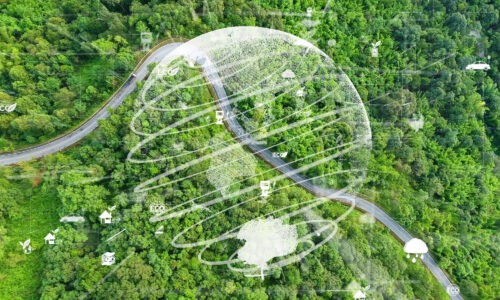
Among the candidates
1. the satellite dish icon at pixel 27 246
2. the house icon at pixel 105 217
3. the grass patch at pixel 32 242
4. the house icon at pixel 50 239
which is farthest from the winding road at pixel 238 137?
the house icon at pixel 105 217

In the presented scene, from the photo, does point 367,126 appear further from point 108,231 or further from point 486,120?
point 108,231

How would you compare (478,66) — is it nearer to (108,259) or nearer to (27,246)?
(108,259)

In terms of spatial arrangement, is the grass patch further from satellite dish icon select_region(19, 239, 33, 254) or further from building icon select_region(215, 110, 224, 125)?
building icon select_region(215, 110, 224, 125)

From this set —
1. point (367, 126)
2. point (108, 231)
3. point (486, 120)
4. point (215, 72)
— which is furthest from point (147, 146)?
point (486, 120)

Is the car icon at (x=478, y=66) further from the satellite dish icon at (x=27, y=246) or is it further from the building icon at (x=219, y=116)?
the satellite dish icon at (x=27, y=246)

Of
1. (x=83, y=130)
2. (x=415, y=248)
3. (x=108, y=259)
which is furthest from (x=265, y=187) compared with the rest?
(x=83, y=130)
